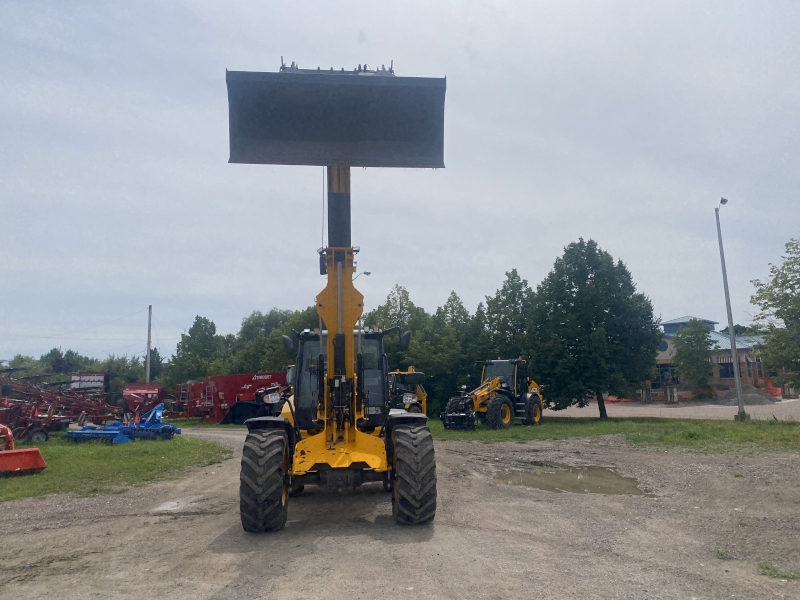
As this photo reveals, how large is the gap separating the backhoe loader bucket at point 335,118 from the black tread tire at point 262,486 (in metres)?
3.79

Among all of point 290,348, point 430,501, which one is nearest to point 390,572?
point 430,501

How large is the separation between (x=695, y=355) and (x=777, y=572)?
160ft

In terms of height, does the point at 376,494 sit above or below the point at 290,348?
below

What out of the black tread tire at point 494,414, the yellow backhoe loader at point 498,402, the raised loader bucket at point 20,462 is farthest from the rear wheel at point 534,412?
Result: the raised loader bucket at point 20,462

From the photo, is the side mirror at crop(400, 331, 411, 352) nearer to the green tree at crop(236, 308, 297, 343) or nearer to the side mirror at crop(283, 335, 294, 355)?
the side mirror at crop(283, 335, 294, 355)

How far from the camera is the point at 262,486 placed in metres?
7.11

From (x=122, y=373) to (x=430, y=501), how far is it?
7784cm

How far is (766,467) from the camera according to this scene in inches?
462

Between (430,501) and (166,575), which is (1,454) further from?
(430,501)

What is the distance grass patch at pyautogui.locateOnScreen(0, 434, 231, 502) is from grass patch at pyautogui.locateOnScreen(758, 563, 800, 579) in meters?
10.4

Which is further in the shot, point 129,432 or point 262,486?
point 129,432

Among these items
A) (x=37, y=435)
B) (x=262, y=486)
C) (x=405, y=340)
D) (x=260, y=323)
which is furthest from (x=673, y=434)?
(x=260, y=323)

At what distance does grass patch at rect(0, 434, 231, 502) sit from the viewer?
1147 centimetres

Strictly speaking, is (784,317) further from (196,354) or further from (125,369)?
(125,369)
